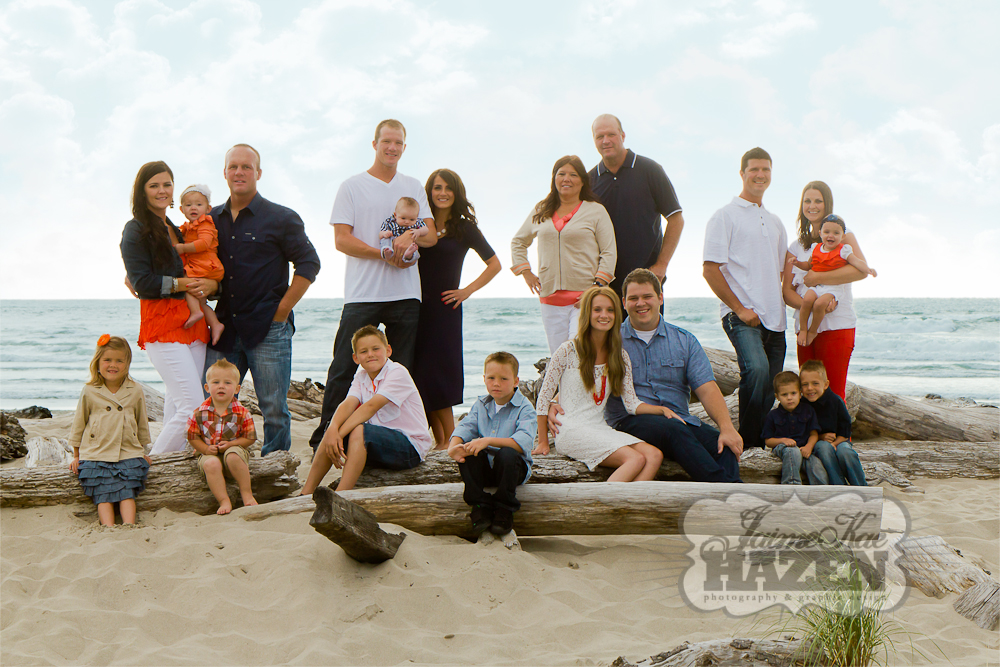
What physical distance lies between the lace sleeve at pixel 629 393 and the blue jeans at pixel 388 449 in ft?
4.12

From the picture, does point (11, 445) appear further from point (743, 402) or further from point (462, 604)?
point (743, 402)

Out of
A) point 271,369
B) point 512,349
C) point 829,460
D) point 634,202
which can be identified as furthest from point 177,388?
point 512,349

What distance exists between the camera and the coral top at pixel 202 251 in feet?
14.3

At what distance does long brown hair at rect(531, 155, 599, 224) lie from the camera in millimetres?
4617

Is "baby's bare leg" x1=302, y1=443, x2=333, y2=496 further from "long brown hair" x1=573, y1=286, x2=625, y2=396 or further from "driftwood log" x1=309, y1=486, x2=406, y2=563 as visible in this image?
"long brown hair" x1=573, y1=286, x2=625, y2=396

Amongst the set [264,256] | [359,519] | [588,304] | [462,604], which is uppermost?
[264,256]

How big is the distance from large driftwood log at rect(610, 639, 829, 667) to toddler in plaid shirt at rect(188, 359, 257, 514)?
2587 millimetres

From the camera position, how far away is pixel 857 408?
6.20m

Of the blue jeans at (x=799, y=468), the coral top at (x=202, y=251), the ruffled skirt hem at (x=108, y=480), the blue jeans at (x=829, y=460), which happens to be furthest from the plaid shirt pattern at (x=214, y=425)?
the blue jeans at (x=829, y=460)

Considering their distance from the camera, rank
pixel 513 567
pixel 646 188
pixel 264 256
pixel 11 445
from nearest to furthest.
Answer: pixel 513 567 < pixel 264 256 < pixel 646 188 < pixel 11 445

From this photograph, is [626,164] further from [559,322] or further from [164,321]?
[164,321]

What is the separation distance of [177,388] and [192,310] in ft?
1.56

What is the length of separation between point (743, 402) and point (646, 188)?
5.23ft

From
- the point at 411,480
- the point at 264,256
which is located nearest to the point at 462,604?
the point at 411,480
